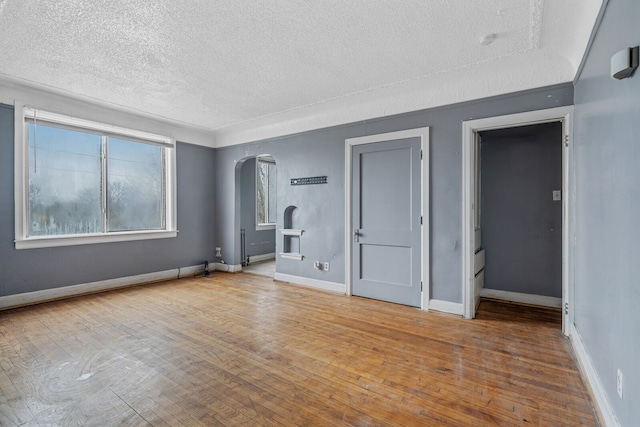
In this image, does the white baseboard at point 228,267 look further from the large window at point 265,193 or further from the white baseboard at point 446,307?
the white baseboard at point 446,307

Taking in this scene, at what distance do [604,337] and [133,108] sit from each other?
5.70 meters

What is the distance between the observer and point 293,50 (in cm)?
284

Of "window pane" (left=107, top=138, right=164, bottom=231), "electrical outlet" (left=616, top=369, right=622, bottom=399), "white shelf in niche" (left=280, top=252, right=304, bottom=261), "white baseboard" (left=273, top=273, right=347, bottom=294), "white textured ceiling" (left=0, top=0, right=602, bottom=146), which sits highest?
"white textured ceiling" (left=0, top=0, right=602, bottom=146)

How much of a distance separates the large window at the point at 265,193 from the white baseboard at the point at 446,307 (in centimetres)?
480

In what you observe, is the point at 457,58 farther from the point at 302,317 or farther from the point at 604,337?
the point at 302,317

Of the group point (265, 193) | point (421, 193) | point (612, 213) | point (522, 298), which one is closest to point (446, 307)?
point (522, 298)

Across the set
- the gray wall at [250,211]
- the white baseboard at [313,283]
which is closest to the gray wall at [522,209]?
the white baseboard at [313,283]

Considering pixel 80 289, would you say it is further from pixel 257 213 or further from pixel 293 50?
pixel 293 50

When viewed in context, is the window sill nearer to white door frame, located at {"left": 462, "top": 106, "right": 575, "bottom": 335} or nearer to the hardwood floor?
the hardwood floor

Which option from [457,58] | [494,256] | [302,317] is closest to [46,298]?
[302,317]

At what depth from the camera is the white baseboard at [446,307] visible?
11.7 feet

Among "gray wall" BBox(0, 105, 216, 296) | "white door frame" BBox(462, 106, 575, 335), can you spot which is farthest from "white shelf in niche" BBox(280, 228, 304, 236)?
"white door frame" BBox(462, 106, 575, 335)

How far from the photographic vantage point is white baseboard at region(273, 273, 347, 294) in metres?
4.56

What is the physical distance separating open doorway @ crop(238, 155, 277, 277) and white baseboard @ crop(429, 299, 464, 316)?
366 cm
